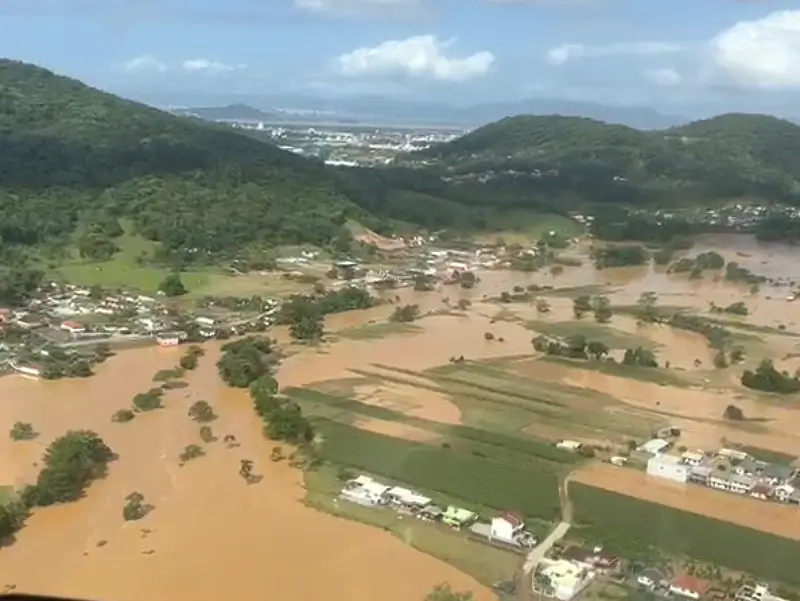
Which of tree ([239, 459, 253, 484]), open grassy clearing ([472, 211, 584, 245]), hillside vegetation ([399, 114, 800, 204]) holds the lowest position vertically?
tree ([239, 459, 253, 484])

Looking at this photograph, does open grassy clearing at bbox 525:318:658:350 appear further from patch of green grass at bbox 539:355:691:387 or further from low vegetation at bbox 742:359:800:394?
low vegetation at bbox 742:359:800:394

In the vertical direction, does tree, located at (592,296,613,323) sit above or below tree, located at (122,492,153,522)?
above

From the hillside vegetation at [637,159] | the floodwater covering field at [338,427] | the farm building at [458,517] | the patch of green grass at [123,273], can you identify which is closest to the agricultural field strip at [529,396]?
the floodwater covering field at [338,427]

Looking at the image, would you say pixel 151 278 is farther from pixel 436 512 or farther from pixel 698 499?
pixel 698 499

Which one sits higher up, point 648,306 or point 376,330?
point 648,306

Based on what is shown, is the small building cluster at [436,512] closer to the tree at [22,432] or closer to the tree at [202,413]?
the tree at [202,413]

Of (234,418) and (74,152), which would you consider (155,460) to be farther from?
(74,152)

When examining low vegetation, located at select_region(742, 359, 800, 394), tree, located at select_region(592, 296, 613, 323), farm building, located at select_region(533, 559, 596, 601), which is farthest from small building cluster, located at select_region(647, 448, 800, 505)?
tree, located at select_region(592, 296, 613, 323)

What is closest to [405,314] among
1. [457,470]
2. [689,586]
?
[457,470]

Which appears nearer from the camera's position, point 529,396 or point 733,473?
point 733,473
